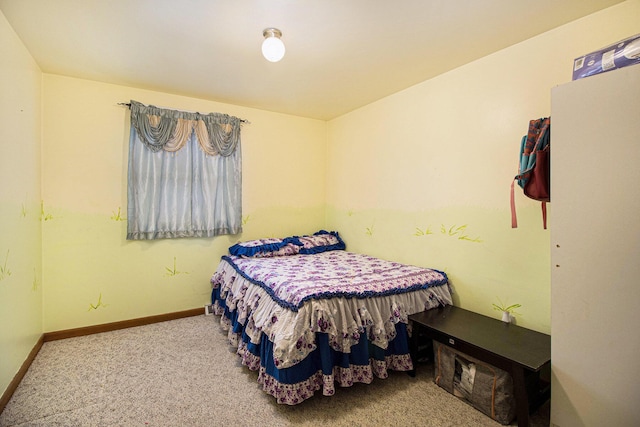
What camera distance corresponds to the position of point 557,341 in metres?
1.46

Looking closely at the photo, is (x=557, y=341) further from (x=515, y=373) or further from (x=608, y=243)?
(x=608, y=243)

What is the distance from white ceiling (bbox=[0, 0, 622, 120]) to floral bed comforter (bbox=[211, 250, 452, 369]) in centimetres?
175

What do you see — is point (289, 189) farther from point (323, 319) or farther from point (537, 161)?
point (537, 161)

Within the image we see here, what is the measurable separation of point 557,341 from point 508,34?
1.94m

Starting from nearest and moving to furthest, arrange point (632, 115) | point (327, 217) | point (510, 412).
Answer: point (632, 115), point (510, 412), point (327, 217)

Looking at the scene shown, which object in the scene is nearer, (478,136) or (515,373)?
(515,373)

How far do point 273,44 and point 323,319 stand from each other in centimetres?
179

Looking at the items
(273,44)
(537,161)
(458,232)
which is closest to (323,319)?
(458,232)

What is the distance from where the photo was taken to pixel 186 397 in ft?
6.35

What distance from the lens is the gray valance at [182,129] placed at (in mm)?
2986

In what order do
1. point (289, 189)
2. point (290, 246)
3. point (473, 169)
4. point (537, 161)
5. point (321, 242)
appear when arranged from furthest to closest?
1. point (289, 189)
2. point (321, 242)
3. point (290, 246)
4. point (473, 169)
5. point (537, 161)

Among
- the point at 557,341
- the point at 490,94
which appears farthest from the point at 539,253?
the point at 490,94

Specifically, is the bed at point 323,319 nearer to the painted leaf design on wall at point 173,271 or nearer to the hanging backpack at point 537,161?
the painted leaf design on wall at point 173,271

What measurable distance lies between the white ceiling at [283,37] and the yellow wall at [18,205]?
232 millimetres
